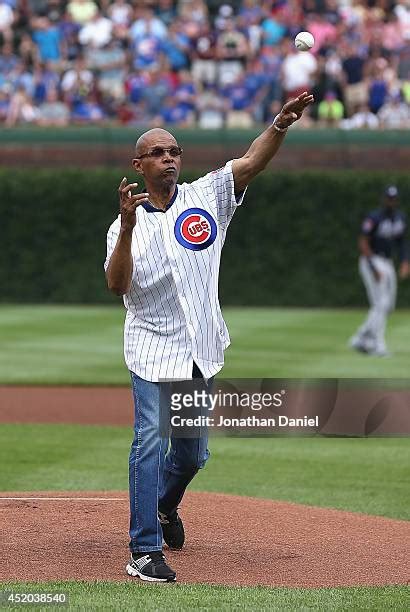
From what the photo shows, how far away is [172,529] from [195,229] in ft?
5.01

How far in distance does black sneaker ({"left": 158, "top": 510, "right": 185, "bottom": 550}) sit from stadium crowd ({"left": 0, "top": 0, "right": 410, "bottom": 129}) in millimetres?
18473

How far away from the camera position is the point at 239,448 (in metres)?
11.0

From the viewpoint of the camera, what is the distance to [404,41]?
81.8ft

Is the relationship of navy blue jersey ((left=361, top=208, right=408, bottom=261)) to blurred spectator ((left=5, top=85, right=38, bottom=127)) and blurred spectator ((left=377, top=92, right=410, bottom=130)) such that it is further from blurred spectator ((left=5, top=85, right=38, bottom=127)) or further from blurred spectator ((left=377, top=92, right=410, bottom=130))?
blurred spectator ((left=5, top=85, right=38, bottom=127))

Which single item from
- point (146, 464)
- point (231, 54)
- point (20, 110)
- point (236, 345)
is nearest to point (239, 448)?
point (146, 464)

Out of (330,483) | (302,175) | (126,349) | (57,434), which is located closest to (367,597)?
(126,349)

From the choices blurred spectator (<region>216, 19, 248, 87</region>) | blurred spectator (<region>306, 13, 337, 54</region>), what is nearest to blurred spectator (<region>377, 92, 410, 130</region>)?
blurred spectator (<region>306, 13, 337, 54</region>)

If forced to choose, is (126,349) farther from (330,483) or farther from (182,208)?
(330,483)

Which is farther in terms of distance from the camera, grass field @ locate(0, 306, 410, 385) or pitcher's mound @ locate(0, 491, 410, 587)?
grass field @ locate(0, 306, 410, 385)

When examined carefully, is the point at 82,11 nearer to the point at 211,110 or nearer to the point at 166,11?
the point at 166,11

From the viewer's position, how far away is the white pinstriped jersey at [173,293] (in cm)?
593

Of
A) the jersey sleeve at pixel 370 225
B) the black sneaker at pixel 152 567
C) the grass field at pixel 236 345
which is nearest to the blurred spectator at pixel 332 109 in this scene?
the grass field at pixel 236 345

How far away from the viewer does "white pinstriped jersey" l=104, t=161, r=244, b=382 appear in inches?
233

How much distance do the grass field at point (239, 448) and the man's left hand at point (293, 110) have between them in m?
2.08
